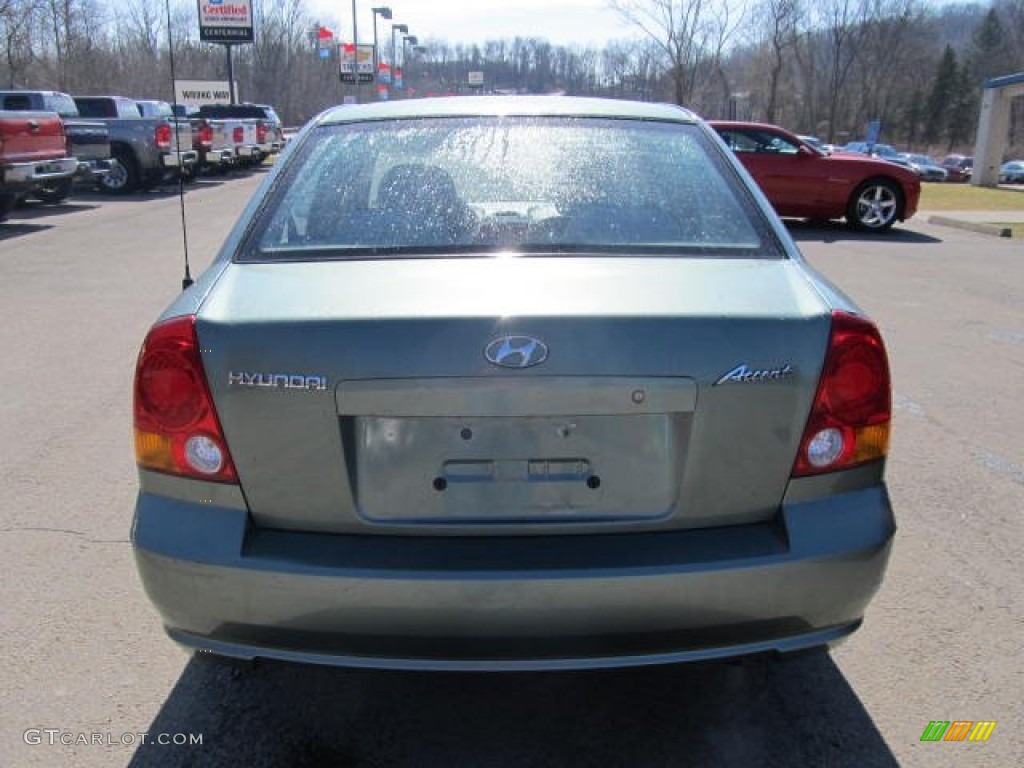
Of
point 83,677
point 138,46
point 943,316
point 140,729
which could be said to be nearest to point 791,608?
point 140,729

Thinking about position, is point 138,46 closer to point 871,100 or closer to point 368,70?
point 368,70

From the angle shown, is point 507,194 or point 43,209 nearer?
point 507,194

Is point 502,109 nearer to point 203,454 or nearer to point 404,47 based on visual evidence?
point 203,454

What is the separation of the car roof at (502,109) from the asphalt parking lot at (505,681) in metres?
1.88

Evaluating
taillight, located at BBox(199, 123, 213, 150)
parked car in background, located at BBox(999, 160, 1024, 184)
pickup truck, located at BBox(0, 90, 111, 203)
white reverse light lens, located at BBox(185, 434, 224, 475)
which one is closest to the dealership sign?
taillight, located at BBox(199, 123, 213, 150)

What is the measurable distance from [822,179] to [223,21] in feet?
94.2

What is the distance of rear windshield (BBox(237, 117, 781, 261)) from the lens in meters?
2.59

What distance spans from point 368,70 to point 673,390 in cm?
5416

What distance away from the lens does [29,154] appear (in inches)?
524

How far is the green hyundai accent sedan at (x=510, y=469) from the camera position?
205cm

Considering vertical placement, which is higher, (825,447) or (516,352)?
(516,352)

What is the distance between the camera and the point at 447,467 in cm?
211

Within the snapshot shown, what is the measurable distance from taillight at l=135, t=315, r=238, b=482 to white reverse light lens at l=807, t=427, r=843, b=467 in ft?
4.57

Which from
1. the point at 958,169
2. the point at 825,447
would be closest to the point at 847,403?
the point at 825,447
